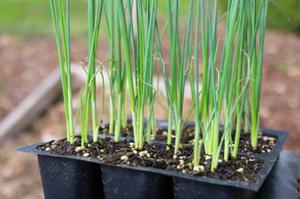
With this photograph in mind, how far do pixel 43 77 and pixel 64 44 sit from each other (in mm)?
2332

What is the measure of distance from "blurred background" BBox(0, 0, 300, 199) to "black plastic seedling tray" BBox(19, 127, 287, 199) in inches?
47.5

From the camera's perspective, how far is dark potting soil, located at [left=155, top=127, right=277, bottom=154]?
3.86ft

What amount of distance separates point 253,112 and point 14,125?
6.06 feet

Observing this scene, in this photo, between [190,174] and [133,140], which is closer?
[190,174]

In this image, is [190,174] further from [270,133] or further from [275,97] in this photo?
[275,97]

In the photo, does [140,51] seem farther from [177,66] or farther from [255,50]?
[255,50]

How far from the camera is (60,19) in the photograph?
1.06m

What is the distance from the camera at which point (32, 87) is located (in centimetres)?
323

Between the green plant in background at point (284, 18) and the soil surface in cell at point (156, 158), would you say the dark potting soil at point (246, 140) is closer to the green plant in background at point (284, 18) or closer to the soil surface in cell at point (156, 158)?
the soil surface in cell at point (156, 158)

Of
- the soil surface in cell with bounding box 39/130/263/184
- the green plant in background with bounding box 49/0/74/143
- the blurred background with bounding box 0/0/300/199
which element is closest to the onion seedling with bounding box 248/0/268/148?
the soil surface in cell with bounding box 39/130/263/184

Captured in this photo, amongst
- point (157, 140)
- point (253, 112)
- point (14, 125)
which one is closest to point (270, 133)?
point (253, 112)

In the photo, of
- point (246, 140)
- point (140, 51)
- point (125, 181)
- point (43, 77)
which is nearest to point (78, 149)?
point (125, 181)

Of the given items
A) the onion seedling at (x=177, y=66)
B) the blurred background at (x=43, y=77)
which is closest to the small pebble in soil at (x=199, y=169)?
the onion seedling at (x=177, y=66)

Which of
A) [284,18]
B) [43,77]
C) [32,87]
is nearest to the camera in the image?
[32,87]
